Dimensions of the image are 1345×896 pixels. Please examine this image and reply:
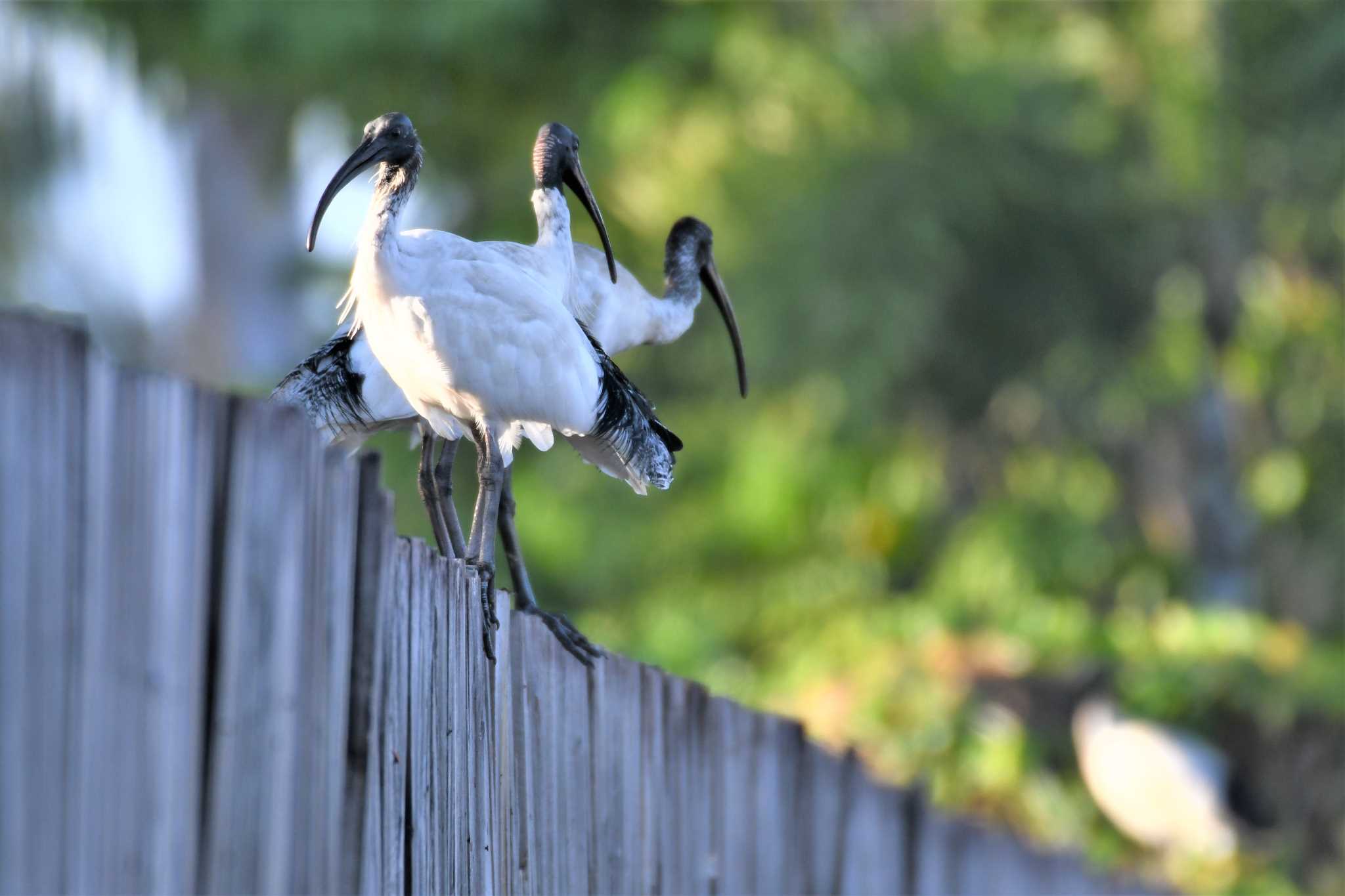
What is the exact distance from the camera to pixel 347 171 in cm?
283

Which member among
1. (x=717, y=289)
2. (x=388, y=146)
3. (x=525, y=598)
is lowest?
(x=525, y=598)

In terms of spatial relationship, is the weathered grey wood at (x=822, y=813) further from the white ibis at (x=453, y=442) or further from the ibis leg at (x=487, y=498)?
the ibis leg at (x=487, y=498)

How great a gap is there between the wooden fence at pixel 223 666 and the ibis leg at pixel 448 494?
759 mm

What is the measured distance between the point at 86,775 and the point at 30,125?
66.1ft

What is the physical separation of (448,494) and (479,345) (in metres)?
0.62

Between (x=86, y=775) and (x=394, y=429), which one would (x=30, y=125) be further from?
(x=86, y=775)

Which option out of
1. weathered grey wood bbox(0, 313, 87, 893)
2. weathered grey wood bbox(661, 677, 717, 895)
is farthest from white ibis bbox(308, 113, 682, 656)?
weathered grey wood bbox(0, 313, 87, 893)

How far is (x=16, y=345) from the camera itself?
1.48 meters

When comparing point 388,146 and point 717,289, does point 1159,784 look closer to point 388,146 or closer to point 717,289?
point 717,289

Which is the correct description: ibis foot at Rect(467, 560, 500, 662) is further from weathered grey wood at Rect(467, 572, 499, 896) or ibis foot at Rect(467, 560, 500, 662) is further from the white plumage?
the white plumage

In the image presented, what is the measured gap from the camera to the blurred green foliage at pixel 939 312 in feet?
42.4

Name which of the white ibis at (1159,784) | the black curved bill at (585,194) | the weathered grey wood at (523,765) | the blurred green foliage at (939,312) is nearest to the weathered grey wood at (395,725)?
the weathered grey wood at (523,765)

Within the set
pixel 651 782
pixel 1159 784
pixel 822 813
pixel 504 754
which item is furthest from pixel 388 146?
pixel 1159 784

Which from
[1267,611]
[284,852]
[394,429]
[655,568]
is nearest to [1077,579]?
[1267,611]
